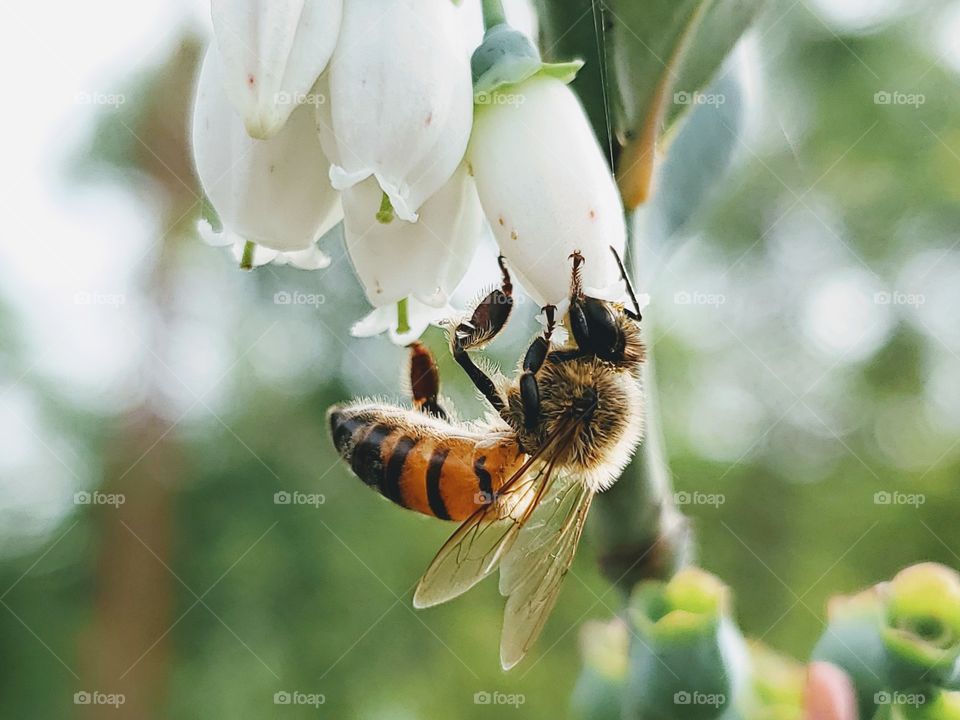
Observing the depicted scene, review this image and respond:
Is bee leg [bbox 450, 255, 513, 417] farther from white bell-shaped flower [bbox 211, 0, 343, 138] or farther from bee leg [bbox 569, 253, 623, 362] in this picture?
white bell-shaped flower [bbox 211, 0, 343, 138]

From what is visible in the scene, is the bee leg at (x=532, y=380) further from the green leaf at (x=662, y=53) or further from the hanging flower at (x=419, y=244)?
the green leaf at (x=662, y=53)

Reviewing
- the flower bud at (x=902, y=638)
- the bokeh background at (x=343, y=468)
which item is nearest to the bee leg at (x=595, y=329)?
the flower bud at (x=902, y=638)

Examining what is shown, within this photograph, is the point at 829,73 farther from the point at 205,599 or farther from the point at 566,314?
the point at 566,314

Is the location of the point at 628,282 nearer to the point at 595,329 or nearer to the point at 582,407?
the point at 595,329

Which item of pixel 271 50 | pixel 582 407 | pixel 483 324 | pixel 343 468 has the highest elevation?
pixel 271 50

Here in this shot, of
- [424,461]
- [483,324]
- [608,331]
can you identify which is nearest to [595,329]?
[608,331]
